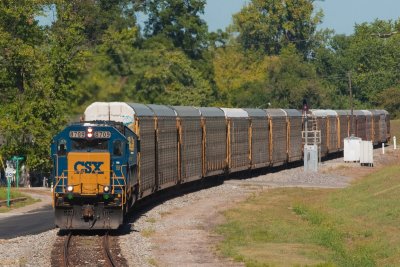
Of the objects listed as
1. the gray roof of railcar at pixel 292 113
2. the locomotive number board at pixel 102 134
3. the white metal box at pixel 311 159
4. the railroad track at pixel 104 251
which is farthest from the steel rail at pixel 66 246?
the gray roof of railcar at pixel 292 113

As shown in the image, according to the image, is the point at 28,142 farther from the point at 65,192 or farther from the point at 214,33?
the point at 214,33

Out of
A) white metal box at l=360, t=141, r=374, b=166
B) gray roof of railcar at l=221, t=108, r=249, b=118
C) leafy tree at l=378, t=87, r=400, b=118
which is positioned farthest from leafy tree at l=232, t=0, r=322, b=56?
gray roof of railcar at l=221, t=108, r=249, b=118

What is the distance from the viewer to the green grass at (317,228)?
30.3 meters

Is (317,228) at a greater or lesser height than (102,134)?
lesser

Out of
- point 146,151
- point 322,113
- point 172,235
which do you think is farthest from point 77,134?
point 322,113

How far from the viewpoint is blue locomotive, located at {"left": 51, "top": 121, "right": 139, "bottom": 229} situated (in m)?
33.0

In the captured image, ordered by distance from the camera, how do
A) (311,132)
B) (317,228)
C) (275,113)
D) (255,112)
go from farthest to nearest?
(311,132), (275,113), (255,112), (317,228)

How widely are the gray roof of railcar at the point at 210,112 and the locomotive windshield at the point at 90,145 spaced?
18.4 m

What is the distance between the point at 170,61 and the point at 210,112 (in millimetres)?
45882

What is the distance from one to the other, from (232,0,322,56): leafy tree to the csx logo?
14834 cm

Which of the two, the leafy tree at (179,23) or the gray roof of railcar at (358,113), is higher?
the leafy tree at (179,23)

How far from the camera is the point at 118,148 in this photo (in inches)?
1326

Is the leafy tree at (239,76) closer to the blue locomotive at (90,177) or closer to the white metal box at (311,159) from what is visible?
the white metal box at (311,159)

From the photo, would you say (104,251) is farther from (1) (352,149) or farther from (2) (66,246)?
(1) (352,149)
